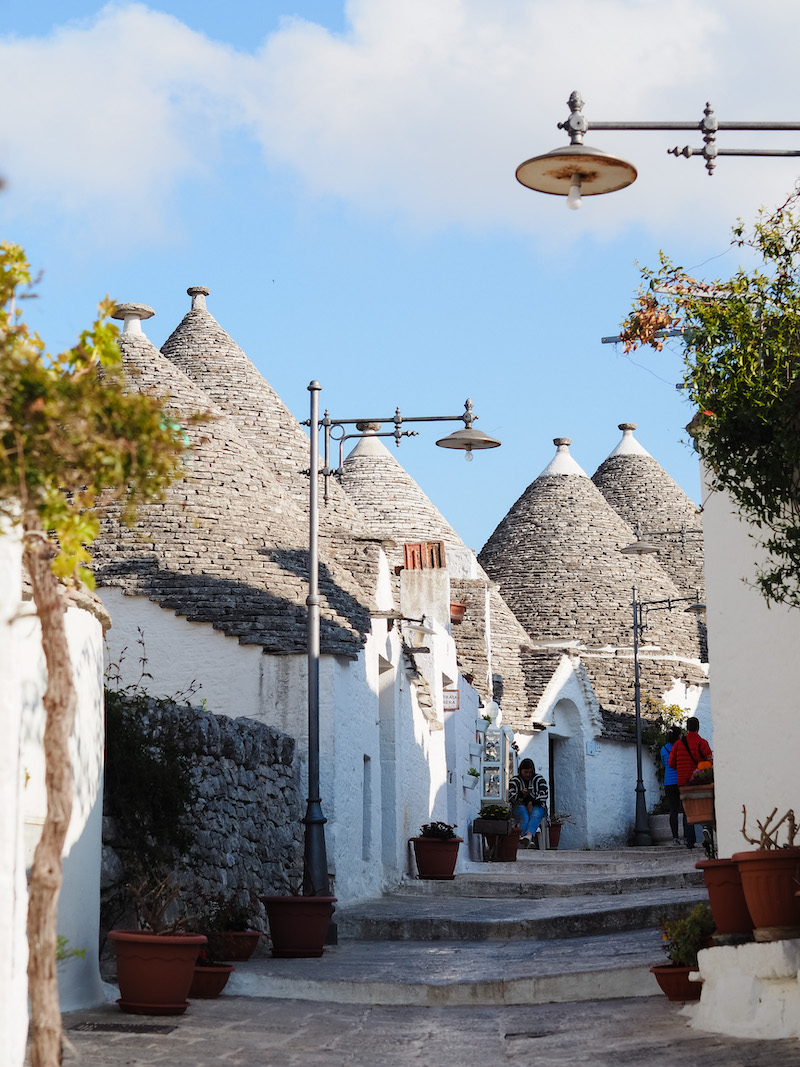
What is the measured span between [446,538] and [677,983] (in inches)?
874

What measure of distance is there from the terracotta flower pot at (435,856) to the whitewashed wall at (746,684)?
1134cm

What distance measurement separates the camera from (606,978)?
1015 cm

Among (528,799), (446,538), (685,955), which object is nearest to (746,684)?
(685,955)

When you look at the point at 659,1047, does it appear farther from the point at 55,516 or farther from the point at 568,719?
the point at 568,719

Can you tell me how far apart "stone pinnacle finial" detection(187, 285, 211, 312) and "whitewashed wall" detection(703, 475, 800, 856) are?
1565 centimetres

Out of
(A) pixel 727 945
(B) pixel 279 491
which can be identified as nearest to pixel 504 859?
(B) pixel 279 491

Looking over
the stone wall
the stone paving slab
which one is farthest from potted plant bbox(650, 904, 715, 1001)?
the stone wall

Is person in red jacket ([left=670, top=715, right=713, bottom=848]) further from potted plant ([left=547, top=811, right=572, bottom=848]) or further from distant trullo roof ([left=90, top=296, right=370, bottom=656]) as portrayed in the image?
potted plant ([left=547, top=811, right=572, bottom=848])

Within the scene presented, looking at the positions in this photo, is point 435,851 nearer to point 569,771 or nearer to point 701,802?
point 701,802

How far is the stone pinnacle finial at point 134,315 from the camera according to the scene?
20.0m

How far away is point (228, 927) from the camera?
11547 mm

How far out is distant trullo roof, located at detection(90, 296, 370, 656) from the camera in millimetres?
16312

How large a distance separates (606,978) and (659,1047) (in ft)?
8.54

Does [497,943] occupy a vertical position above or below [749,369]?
below
